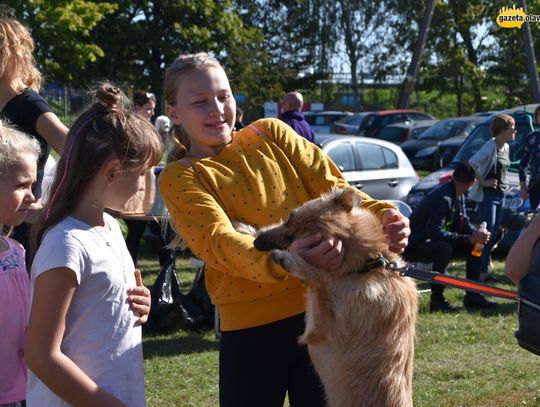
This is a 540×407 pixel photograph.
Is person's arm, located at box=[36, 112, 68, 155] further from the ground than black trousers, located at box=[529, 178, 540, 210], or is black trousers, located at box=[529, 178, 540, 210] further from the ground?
person's arm, located at box=[36, 112, 68, 155]

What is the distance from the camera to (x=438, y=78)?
41594 mm

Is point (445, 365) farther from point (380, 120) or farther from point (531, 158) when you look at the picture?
point (380, 120)

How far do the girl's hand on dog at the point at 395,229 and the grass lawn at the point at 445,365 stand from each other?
3051 millimetres

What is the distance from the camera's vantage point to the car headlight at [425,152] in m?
25.1

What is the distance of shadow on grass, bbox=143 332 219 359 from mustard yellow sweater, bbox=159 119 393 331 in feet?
14.2

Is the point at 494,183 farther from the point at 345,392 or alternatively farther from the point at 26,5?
the point at 26,5

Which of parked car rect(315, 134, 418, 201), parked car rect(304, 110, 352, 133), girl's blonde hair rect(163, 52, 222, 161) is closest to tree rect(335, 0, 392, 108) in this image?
parked car rect(304, 110, 352, 133)

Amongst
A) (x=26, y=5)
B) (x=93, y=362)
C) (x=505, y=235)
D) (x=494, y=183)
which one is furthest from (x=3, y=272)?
(x=26, y=5)

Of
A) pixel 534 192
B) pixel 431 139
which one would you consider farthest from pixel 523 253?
pixel 431 139

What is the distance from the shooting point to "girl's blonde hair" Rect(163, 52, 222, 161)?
10.8 feet

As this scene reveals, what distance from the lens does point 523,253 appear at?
2861mm

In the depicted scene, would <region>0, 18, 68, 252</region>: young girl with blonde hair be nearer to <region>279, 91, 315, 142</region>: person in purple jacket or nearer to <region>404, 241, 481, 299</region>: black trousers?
<region>404, 241, 481, 299</region>: black trousers

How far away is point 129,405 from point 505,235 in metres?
10.2

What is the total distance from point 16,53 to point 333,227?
2.19 m
